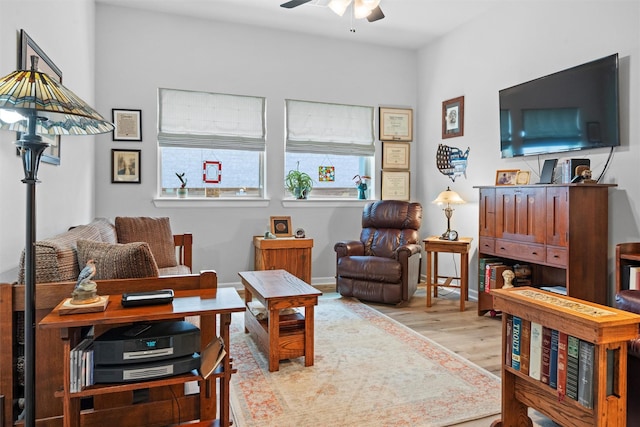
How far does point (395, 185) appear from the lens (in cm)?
569

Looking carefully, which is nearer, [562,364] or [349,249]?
[562,364]

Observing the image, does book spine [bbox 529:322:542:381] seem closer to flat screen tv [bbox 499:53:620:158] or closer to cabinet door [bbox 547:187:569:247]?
cabinet door [bbox 547:187:569:247]

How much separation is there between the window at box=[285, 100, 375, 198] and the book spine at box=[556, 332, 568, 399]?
4.02 meters

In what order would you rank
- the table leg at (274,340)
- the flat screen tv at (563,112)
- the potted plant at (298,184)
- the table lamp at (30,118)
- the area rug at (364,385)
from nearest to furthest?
the table lamp at (30,118), the area rug at (364,385), the table leg at (274,340), the flat screen tv at (563,112), the potted plant at (298,184)

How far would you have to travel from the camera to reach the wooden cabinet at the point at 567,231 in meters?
3.12

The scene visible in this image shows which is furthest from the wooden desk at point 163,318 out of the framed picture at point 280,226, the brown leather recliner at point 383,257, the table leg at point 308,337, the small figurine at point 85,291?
the framed picture at point 280,226

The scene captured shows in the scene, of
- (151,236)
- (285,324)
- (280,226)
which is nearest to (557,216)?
(285,324)

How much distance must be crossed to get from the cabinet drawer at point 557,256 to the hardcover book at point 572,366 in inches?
71.9

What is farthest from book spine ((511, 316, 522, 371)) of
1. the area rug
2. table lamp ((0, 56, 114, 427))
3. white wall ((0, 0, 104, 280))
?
white wall ((0, 0, 104, 280))

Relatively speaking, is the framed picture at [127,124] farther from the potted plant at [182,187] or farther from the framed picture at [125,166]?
the potted plant at [182,187]

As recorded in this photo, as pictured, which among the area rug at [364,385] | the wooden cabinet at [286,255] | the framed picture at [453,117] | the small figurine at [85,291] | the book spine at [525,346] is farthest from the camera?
the framed picture at [453,117]

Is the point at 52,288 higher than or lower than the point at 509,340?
higher

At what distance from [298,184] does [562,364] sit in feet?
12.9

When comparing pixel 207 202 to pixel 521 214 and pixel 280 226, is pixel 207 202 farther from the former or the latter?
pixel 521 214
